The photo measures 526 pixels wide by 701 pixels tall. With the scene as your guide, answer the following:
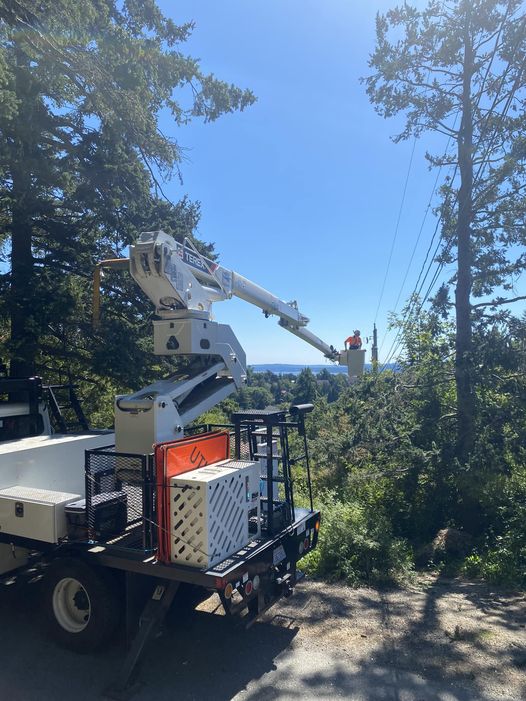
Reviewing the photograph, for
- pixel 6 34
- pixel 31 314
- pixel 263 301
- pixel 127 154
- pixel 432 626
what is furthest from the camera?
pixel 127 154

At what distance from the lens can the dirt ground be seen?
4.20 meters

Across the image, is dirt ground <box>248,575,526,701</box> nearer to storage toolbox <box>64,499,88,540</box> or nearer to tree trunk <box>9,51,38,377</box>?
storage toolbox <box>64,499,88,540</box>

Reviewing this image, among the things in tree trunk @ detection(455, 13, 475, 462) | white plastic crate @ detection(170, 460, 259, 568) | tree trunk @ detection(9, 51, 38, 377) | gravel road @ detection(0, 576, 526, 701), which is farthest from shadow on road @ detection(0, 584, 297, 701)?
tree trunk @ detection(9, 51, 38, 377)

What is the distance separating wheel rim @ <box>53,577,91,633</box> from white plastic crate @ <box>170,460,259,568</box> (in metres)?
1.20

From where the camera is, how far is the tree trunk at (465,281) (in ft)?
31.3

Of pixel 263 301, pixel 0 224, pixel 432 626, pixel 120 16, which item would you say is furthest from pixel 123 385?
pixel 432 626

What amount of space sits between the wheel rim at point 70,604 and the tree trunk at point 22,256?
6832 mm

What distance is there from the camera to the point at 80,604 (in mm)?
→ 4801

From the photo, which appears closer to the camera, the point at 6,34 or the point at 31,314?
the point at 6,34

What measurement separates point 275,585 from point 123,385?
8266 millimetres

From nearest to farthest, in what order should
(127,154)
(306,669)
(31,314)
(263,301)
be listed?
1. (306,669)
2. (263,301)
3. (31,314)
4. (127,154)

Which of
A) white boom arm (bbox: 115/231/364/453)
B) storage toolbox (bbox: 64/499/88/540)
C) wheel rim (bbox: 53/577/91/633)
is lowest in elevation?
wheel rim (bbox: 53/577/91/633)

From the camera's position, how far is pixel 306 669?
14.2 feet

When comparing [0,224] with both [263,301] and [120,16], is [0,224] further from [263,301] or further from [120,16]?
[263,301]
